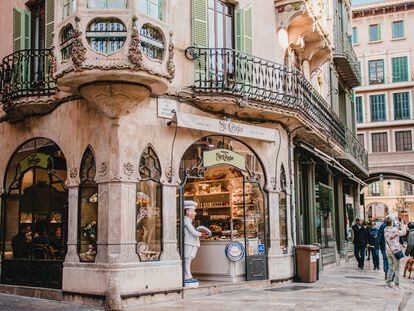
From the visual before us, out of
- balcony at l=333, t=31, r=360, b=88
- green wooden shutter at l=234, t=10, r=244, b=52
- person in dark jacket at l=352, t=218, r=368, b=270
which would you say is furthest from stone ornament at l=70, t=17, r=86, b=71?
balcony at l=333, t=31, r=360, b=88

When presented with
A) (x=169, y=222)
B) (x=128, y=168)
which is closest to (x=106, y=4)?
(x=128, y=168)

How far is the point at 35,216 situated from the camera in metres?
14.5

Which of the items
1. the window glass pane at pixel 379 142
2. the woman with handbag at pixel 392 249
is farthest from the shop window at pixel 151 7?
the window glass pane at pixel 379 142

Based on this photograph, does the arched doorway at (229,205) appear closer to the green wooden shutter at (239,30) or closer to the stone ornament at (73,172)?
the green wooden shutter at (239,30)

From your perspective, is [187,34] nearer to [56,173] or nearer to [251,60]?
[251,60]

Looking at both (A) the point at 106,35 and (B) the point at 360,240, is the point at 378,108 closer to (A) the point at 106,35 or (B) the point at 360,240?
(B) the point at 360,240

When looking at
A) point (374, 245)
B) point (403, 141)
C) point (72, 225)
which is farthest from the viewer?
point (403, 141)

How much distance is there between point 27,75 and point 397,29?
4614cm

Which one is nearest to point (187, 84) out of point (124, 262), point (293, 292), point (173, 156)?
point (173, 156)

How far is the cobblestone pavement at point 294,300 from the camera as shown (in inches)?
467

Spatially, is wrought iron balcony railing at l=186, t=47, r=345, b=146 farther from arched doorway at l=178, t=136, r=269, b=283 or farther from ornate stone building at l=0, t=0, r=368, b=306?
arched doorway at l=178, t=136, r=269, b=283

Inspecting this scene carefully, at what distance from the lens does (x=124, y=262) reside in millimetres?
12141

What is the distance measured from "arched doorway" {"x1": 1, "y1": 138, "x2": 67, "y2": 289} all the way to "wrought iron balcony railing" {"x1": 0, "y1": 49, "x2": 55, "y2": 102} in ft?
4.02

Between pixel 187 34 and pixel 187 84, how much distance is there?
1.22 m
